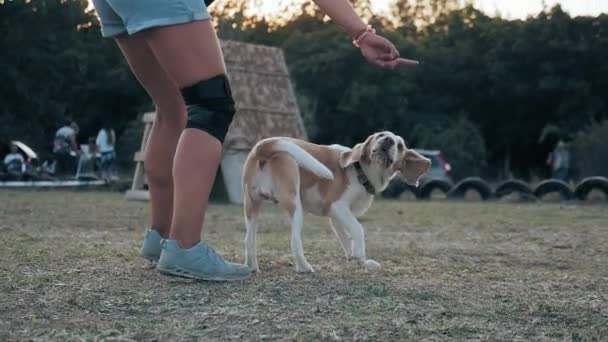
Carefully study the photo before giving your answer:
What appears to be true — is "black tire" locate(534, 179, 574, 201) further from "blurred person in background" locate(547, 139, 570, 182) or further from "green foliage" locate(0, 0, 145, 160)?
"green foliage" locate(0, 0, 145, 160)

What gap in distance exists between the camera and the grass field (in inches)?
109

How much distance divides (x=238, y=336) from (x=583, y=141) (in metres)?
24.0

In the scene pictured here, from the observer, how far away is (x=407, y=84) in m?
38.7

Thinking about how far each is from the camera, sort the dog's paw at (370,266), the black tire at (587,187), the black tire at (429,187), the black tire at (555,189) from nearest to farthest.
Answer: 1. the dog's paw at (370,266)
2. the black tire at (587,187)
3. the black tire at (555,189)
4. the black tire at (429,187)

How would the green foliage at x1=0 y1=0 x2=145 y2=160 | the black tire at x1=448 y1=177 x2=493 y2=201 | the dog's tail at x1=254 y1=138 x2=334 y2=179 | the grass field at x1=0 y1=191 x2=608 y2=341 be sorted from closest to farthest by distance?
the grass field at x1=0 y1=191 x2=608 y2=341 → the dog's tail at x1=254 y1=138 x2=334 y2=179 → the black tire at x1=448 y1=177 x2=493 y2=201 → the green foliage at x1=0 y1=0 x2=145 y2=160

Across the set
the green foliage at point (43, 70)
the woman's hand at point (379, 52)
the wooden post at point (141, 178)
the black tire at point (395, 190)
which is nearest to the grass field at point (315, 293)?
the woman's hand at point (379, 52)

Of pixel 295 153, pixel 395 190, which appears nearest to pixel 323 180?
pixel 295 153

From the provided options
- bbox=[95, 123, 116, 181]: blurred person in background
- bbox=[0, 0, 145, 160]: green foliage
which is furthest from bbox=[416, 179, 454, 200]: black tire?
bbox=[0, 0, 145, 160]: green foliage

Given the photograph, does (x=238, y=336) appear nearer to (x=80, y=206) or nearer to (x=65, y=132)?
(x=80, y=206)

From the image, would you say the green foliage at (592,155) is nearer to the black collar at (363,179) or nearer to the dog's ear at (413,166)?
the dog's ear at (413,166)

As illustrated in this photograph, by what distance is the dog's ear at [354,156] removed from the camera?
4.86 m

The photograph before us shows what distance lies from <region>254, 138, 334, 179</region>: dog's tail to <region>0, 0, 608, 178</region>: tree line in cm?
2644

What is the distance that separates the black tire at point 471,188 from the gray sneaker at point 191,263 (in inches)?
496

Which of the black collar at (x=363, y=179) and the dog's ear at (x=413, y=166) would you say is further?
the dog's ear at (x=413, y=166)
